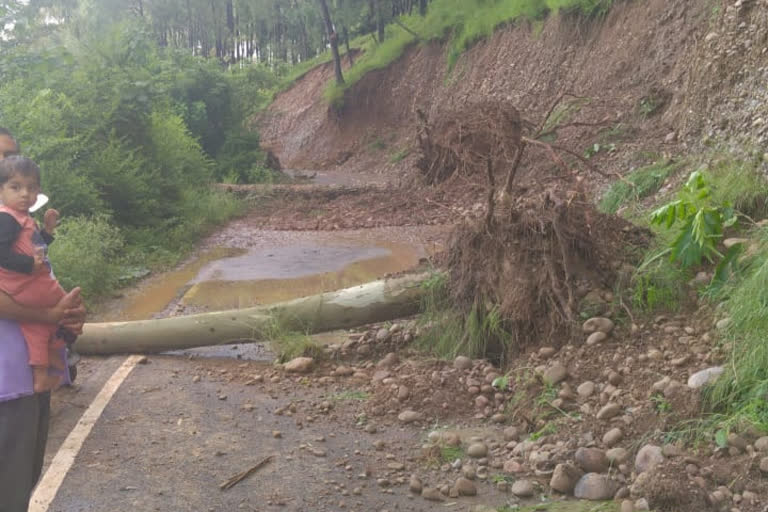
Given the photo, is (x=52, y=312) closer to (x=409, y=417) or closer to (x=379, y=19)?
(x=409, y=417)

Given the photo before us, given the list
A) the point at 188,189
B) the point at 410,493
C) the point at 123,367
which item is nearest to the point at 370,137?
the point at 188,189

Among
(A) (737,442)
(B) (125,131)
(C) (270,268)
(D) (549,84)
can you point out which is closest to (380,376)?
(A) (737,442)

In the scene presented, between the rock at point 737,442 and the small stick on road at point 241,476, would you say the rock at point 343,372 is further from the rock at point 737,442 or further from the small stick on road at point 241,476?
the rock at point 737,442

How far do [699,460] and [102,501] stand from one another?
314cm

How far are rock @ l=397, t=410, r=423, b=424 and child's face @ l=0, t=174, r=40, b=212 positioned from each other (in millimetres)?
2870

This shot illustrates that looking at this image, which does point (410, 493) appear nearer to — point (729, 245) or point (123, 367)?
point (729, 245)

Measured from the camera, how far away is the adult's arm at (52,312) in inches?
126

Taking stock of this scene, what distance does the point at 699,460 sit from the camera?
12.5ft

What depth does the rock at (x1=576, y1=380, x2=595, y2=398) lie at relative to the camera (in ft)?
16.1

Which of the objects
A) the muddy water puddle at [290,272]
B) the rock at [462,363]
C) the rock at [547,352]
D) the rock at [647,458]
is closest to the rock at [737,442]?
the rock at [647,458]

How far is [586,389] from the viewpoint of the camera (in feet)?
16.2

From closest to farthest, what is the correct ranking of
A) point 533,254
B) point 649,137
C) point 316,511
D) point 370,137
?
point 316,511 < point 533,254 < point 649,137 < point 370,137

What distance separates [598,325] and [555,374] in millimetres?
552

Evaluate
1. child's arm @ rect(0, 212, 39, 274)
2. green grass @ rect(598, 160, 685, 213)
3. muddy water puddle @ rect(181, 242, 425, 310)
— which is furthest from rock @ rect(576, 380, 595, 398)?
muddy water puddle @ rect(181, 242, 425, 310)
